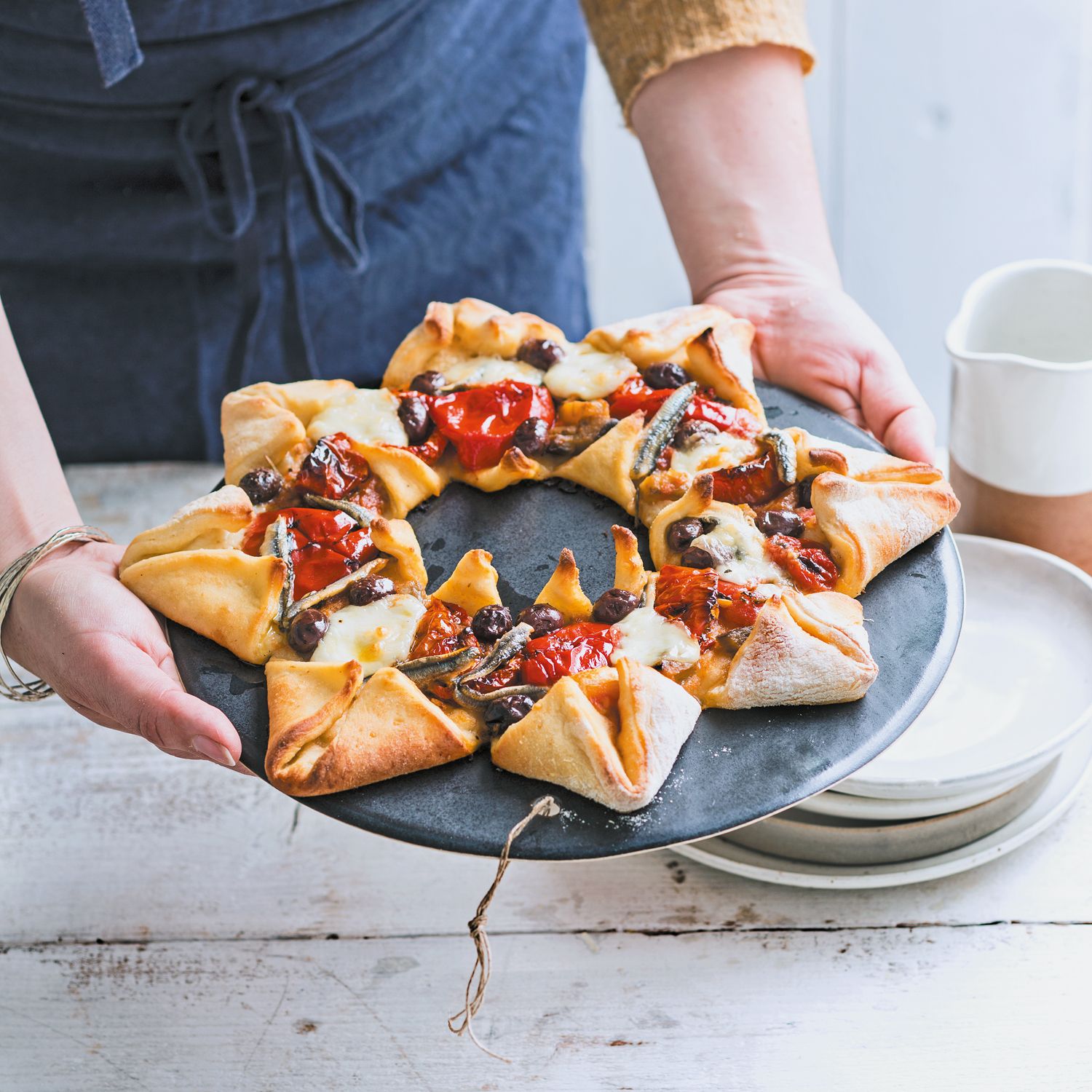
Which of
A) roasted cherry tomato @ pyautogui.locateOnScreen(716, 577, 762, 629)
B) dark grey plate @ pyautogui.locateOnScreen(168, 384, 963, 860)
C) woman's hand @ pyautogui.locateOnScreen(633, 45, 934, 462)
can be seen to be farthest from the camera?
woman's hand @ pyautogui.locateOnScreen(633, 45, 934, 462)

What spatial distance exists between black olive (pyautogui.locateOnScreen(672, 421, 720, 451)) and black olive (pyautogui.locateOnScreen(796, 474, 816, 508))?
0.52 feet

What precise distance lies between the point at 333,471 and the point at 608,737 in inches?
25.6

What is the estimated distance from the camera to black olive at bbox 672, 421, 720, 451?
1795mm

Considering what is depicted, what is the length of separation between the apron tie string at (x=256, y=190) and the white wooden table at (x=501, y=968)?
0.95 meters

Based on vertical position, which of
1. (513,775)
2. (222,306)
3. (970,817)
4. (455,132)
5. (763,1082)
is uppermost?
(455,132)

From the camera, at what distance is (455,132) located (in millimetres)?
2506

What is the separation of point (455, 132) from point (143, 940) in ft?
5.40

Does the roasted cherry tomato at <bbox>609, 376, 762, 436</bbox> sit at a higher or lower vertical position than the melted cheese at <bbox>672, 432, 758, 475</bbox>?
higher

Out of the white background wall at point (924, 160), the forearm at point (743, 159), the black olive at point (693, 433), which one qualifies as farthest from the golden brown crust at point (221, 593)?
the white background wall at point (924, 160)

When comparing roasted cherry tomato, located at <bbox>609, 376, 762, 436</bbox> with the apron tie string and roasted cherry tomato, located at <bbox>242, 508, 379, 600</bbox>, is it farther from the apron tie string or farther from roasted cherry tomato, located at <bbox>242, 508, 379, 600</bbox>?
the apron tie string

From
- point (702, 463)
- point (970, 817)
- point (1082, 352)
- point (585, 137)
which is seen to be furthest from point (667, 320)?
point (585, 137)

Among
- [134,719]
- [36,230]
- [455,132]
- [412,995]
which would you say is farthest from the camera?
[455,132]

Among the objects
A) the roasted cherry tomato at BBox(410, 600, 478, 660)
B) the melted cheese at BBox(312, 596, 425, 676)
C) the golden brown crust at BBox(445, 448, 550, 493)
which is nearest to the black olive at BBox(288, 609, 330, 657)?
the melted cheese at BBox(312, 596, 425, 676)

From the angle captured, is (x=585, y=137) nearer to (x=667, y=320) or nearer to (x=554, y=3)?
(x=554, y=3)
